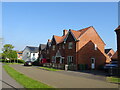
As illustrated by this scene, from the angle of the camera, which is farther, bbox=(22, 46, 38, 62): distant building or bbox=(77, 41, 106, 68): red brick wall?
bbox=(22, 46, 38, 62): distant building

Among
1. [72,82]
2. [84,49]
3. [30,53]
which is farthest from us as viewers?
[30,53]

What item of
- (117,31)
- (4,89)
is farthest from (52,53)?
(4,89)

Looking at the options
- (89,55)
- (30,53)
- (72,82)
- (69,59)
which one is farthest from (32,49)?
(72,82)

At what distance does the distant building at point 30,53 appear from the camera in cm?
6225

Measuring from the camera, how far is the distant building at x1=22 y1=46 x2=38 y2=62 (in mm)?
62250

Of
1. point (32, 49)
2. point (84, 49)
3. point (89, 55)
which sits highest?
point (32, 49)

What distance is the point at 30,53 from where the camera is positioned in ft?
204

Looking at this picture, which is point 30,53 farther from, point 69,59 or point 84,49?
point 84,49

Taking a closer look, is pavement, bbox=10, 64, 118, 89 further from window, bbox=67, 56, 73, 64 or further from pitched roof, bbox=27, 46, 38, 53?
pitched roof, bbox=27, 46, 38, 53

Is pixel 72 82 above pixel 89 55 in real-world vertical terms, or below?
below

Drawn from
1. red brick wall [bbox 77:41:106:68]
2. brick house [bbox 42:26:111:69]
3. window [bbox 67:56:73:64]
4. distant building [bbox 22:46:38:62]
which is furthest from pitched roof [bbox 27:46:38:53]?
red brick wall [bbox 77:41:106:68]

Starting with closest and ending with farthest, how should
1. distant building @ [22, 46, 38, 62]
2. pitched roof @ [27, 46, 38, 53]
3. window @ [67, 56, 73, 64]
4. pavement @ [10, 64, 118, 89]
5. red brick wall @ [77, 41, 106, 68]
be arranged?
pavement @ [10, 64, 118, 89], red brick wall @ [77, 41, 106, 68], window @ [67, 56, 73, 64], distant building @ [22, 46, 38, 62], pitched roof @ [27, 46, 38, 53]

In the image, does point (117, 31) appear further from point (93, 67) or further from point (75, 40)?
point (93, 67)

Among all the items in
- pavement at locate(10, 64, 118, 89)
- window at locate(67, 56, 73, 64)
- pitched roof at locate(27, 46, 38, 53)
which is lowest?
pavement at locate(10, 64, 118, 89)
